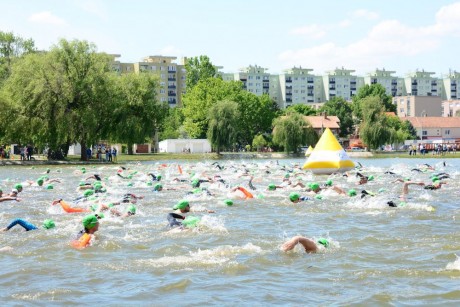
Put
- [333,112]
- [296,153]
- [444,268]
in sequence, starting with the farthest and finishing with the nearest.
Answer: [333,112] → [296,153] → [444,268]

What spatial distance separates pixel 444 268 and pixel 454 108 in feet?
633

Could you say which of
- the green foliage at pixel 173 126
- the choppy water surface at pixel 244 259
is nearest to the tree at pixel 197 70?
the green foliage at pixel 173 126

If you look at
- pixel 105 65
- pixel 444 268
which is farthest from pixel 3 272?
pixel 105 65

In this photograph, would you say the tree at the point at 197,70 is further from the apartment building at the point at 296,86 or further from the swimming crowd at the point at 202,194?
the swimming crowd at the point at 202,194

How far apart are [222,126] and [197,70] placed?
49407 millimetres

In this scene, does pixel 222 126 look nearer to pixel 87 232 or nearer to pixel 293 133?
pixel 293 133

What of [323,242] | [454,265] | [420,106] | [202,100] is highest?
[420,106]

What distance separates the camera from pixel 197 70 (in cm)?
12744

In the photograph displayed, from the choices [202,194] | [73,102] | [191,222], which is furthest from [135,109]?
[191,222]

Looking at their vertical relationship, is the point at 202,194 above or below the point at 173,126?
below

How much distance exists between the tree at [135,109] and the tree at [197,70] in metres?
58.4

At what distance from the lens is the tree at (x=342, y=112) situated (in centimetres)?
13500

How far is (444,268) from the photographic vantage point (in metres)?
10.8

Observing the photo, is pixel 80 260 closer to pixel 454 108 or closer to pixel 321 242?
pixel 321 242
